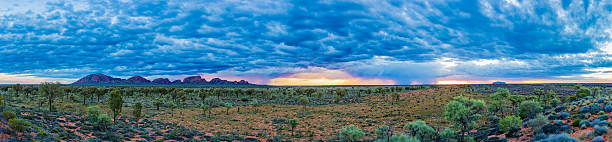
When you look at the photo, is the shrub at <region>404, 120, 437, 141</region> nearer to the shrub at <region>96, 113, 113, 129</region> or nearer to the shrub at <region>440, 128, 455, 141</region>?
the shrub at <region>440, 128, 455, 141</region>

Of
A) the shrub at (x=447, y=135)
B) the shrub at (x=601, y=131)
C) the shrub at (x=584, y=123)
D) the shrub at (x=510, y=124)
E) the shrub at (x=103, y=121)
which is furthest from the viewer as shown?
the shrub at (x=103, y=121)

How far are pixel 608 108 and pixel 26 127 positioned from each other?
1991 inches

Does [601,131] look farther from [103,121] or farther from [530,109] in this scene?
[103,121]

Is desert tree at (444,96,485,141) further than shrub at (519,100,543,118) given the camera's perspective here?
No

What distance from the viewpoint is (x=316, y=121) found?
45.2 metres

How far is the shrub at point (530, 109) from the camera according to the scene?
100ft

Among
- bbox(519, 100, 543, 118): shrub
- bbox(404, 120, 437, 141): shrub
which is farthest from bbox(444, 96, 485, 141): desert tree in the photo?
bbox(519, 100, 543, 118): shrub

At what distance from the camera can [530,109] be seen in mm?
31797

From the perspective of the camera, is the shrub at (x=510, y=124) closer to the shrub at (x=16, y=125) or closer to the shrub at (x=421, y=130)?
the shrub at (x=421, y=130)

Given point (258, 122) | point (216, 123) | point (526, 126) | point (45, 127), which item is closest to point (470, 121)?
point (526, 126)

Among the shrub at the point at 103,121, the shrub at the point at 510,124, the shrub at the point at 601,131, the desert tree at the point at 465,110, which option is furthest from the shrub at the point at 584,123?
the shrub at the point at 103,121

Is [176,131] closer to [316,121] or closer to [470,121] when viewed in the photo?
[316,121]

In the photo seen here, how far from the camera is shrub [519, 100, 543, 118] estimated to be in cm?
3052

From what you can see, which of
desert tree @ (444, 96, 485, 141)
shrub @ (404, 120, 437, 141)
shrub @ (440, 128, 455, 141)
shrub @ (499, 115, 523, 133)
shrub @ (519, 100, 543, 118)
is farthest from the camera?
shrub @ (519, 100, 543, 118)
